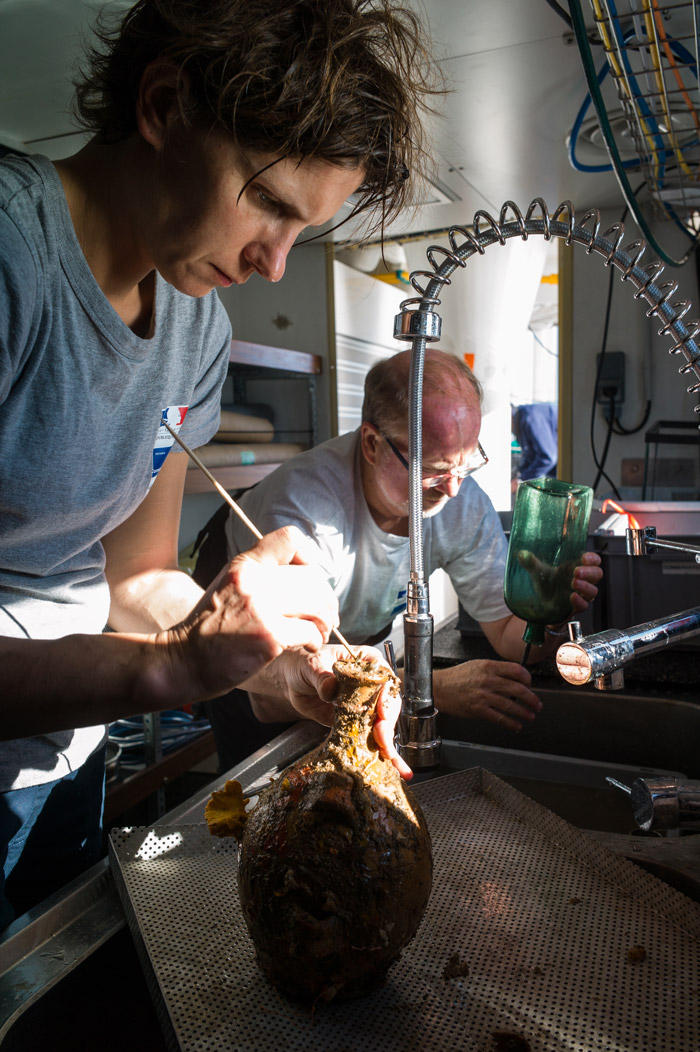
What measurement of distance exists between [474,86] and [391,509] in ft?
3.68

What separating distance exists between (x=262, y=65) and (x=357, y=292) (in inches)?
113

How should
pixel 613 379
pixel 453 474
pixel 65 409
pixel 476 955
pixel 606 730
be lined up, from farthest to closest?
pixel 613 379
pixel 453 474
pixel 606 730
pixel 65 409
pixel 476 955

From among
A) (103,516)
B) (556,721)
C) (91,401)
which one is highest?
(91,401)

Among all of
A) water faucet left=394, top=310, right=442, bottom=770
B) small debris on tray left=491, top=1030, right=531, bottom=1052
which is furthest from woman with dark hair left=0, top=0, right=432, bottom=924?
small debris on tray left=491, top=1030, right=531, bottom=1052

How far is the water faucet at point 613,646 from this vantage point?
29.4 inches

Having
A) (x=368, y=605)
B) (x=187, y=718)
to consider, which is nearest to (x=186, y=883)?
(x=368, y=605)

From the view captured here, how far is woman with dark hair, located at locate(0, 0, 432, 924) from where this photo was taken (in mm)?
708

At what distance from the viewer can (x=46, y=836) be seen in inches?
43.2

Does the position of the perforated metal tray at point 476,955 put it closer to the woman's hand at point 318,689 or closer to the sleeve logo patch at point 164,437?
the woman's hand at point 318,689

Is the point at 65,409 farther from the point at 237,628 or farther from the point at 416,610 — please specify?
the point at 416,610

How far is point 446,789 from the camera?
0.98 m

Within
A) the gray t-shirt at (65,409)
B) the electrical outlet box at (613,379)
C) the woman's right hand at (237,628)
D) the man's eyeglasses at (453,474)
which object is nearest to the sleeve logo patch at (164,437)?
the gray t-shirt at (65,409)

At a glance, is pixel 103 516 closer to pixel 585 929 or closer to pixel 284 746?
pixel 284 746

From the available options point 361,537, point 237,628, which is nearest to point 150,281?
point 237,628
